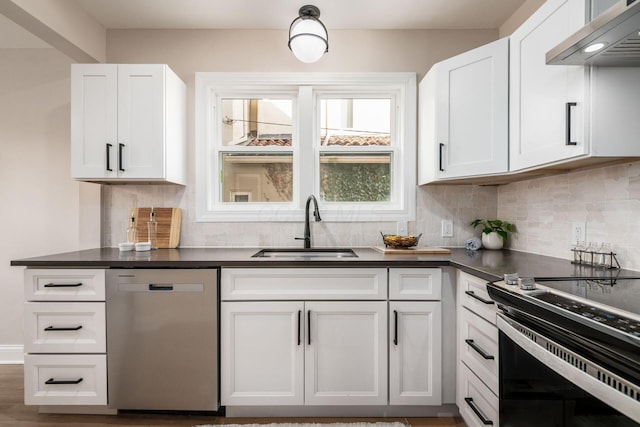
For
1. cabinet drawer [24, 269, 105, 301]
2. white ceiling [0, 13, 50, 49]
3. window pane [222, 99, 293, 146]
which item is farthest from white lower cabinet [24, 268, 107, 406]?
→ white ceiling [0, 13, 50, 49]

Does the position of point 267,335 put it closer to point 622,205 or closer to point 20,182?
point 622,205

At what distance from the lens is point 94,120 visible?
2242 mm

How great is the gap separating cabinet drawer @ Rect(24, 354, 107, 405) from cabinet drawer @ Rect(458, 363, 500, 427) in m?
1.98

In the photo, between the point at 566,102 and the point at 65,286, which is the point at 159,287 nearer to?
the point at 65,286

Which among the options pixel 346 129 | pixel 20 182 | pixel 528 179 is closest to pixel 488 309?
pixel 528 179

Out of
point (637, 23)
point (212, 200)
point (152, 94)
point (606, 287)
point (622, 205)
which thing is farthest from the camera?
point (212, 200)

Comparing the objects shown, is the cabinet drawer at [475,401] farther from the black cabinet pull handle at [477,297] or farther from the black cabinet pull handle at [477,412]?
the black cabinet pull handle at [477,297]

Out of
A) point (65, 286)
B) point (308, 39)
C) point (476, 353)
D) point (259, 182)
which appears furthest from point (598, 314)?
point (65, 286)

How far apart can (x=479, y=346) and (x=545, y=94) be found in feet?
4.01

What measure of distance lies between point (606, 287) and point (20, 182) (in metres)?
3.74

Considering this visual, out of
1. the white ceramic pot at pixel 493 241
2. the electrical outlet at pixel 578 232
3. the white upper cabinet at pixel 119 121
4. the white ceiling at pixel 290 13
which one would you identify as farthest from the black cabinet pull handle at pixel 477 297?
the white upper cabinet at pixel 119 121

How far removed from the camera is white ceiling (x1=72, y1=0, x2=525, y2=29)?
2266 mm

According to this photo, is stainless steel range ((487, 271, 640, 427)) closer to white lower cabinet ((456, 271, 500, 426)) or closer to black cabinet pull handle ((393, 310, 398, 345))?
white lower cabinet ((456, 271, 500, 426))

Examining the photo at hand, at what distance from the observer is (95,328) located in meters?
1.93
